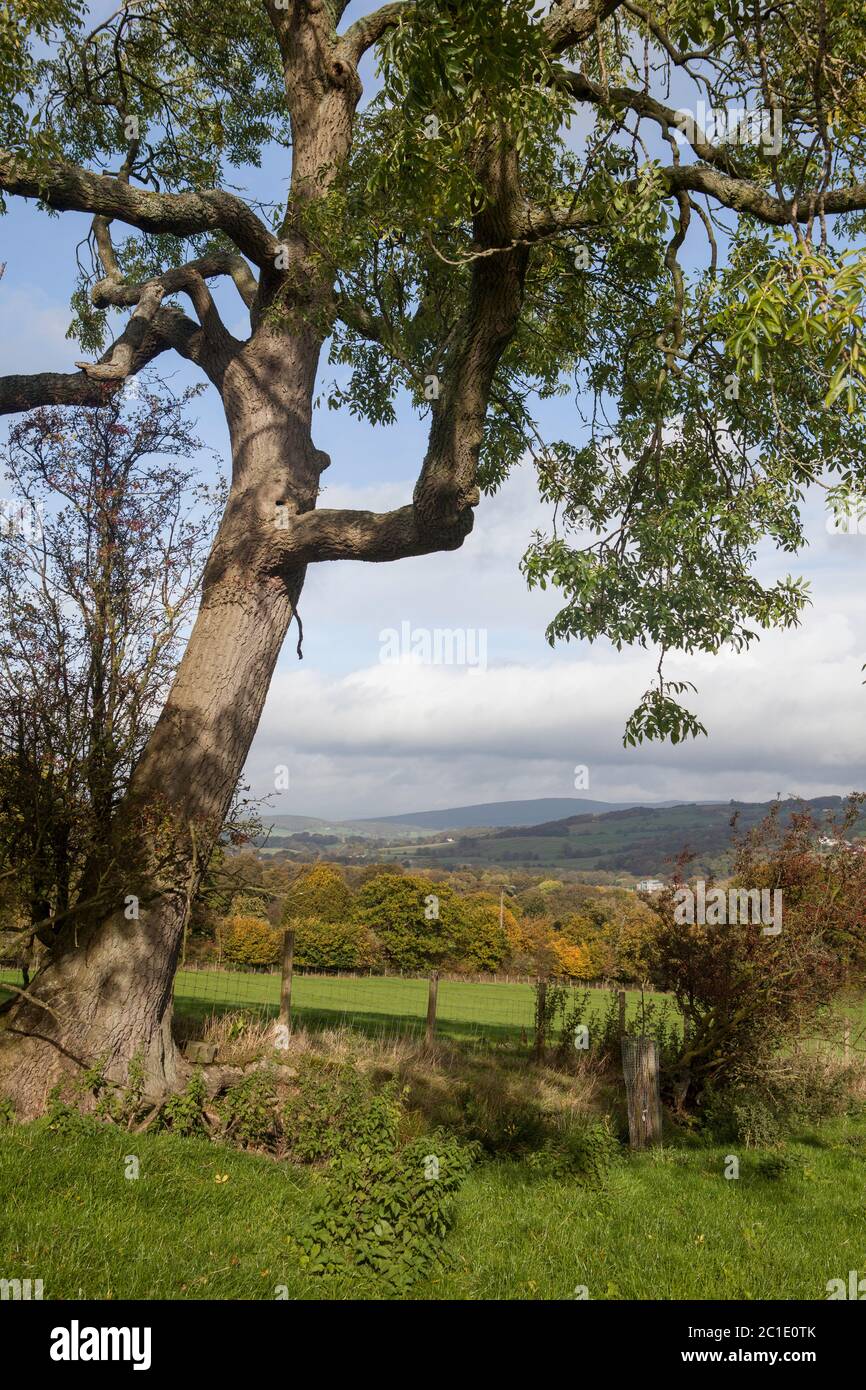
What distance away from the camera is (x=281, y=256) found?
9734 millimetres

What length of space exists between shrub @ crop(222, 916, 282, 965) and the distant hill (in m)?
70.8

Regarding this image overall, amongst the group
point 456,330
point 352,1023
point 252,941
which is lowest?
point 252,941

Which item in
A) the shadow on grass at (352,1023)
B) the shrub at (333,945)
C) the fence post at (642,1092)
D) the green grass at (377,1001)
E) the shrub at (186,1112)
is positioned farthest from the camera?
the shrub at (333,945)

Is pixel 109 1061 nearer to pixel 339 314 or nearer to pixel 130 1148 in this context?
pixel 130 1148

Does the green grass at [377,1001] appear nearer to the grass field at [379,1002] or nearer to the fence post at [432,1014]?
the grass field at [379,1002]

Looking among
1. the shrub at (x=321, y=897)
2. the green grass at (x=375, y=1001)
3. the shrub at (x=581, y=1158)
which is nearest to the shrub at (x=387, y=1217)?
the shrub at (x=581, y=1158)

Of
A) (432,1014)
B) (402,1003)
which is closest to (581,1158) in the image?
(432,1014)

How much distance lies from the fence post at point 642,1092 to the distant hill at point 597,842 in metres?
94.4

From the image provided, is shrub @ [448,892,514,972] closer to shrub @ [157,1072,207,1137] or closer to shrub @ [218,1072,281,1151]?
shrub @ [218,1072,281,1151]

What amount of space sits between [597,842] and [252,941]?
4832 inches

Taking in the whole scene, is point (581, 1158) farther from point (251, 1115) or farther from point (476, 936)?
point (476, 936)

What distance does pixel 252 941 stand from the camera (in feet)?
118

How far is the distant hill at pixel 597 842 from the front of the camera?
126 metres
